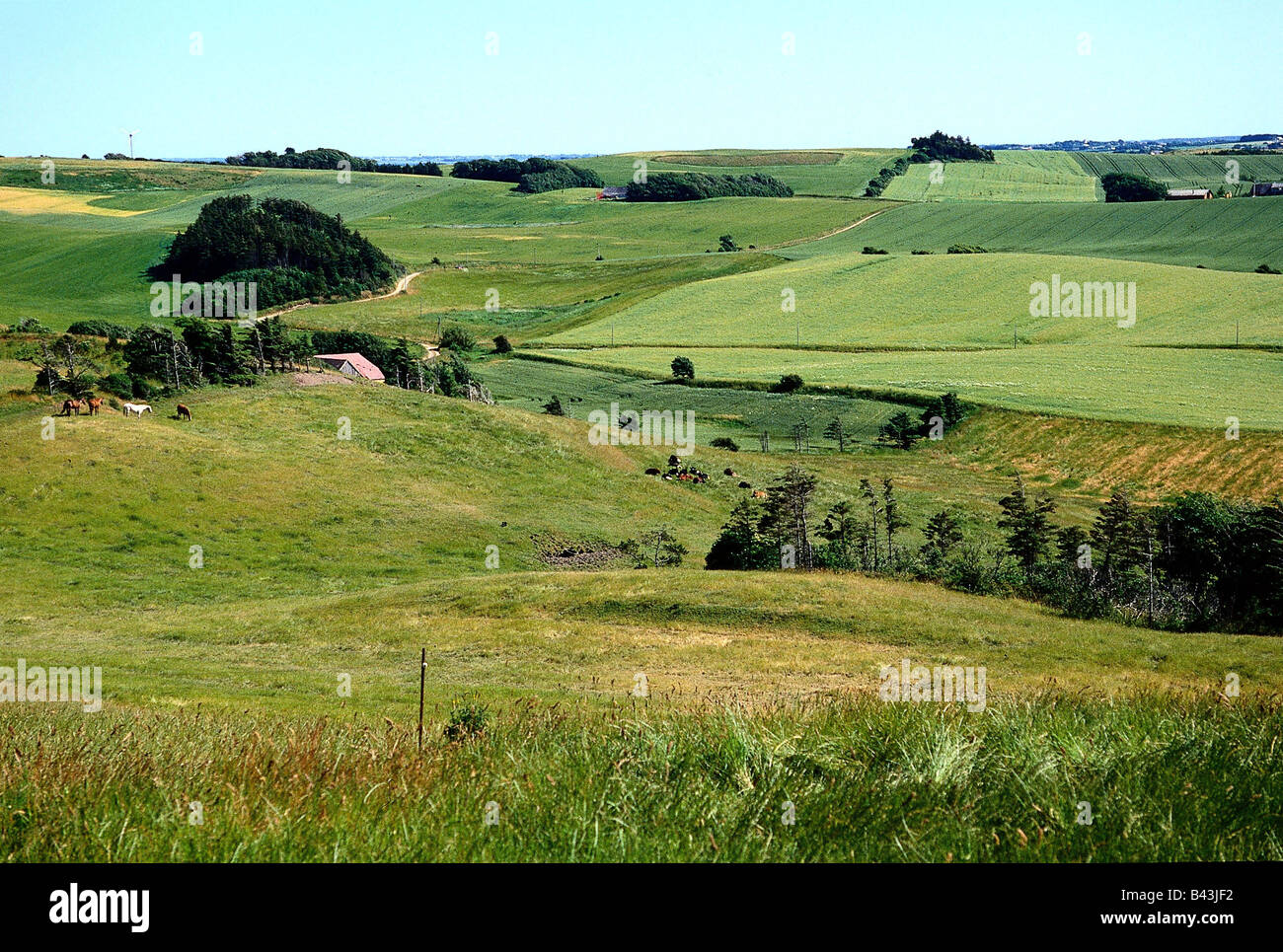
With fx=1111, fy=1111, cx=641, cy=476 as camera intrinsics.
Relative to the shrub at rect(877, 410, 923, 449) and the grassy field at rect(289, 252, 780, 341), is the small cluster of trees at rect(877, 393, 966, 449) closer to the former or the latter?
the shrub at rect(877, 410, 923, 449)

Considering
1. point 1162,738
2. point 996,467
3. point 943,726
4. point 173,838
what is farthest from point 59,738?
point 996,467

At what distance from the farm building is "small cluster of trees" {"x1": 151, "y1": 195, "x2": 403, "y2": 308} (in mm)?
54954

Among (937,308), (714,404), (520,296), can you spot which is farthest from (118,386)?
(520,296)

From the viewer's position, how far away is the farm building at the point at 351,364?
96.2 m

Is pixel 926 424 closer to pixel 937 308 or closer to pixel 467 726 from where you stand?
pixel 937 308

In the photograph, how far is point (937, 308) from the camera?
12094 centimetres

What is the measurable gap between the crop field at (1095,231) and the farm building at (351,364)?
279 ft

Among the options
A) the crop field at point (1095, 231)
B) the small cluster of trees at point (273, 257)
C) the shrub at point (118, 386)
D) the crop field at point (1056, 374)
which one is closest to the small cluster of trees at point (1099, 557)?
the crop field at point (1056, 374)

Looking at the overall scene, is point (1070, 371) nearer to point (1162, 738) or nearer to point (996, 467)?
point (996, 467)

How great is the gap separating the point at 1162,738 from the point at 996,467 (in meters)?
69.9

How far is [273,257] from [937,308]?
297 ft

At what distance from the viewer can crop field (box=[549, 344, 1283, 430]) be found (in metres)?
75.5

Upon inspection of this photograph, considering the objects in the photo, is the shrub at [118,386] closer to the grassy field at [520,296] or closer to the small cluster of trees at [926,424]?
the small cluster of trees at [926,424]
